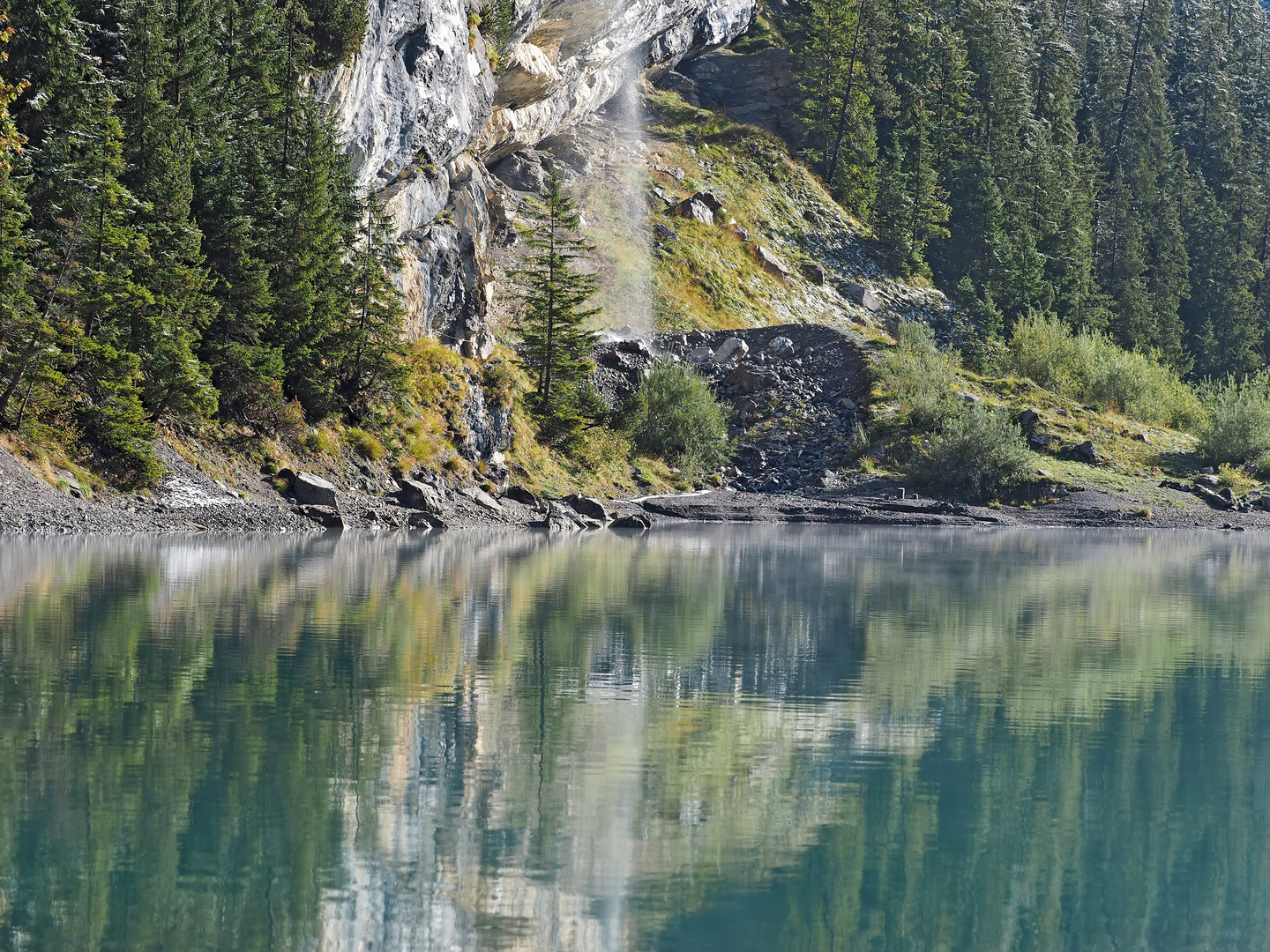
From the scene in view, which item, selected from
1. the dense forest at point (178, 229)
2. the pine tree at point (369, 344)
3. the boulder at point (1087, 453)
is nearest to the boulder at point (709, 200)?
the boulder at point (1087, 453)

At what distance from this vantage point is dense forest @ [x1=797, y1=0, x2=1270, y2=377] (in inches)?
3976

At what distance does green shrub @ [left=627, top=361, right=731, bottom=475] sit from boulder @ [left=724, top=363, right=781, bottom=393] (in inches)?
214

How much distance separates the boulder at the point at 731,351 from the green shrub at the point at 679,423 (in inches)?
283

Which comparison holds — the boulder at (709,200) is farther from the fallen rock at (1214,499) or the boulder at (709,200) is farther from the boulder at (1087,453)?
the fallen rock at (1214,499)

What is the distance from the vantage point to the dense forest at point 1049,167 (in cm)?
10100

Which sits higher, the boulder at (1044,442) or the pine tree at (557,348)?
the pine tree at (557,348)

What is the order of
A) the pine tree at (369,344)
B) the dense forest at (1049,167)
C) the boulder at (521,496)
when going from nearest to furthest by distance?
the pine tree at (369,344), the boulder at (521,496), the dense forest at (1049,167)

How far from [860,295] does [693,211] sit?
509 inches

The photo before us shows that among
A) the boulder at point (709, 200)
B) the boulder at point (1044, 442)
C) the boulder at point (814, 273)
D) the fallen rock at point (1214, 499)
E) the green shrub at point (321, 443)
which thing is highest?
the boulder at point (709, 200)

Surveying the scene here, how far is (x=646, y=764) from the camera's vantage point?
406 inches

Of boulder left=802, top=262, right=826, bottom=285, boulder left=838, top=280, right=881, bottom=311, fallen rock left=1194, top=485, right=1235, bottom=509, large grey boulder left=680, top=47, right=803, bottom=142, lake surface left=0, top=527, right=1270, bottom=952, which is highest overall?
large grey boulder left=680, top=47, right=803, bottom=142

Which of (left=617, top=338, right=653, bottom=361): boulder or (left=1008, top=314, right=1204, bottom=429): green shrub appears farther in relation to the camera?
(left=1008, top=314, right=1204, bottom=429): green shrub

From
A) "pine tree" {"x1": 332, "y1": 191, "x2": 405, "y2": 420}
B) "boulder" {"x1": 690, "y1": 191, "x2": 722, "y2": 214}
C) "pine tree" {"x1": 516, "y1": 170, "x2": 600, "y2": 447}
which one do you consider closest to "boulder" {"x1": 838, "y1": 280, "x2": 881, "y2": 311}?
"boulder" {"x1": 690, "y1": 191, "x2": 722, "y2": 214}

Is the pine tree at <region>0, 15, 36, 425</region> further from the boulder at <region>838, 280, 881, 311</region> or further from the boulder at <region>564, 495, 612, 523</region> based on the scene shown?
the boulder at <region>838, 280, 881, 311</region>
